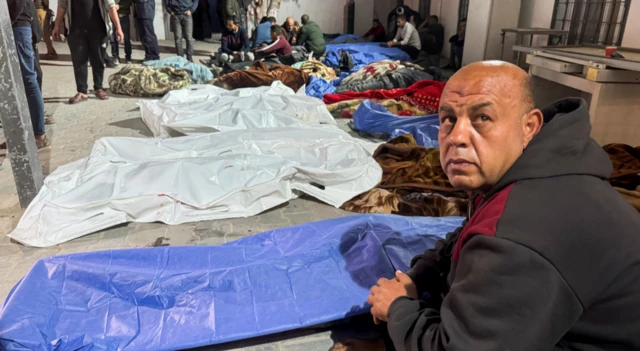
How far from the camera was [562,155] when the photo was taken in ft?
3.62

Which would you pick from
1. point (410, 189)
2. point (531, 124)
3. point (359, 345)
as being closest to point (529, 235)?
point (531, 124)

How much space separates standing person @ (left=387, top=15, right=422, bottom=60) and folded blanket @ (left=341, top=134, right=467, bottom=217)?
250 inches

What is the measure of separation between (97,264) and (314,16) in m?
14.0

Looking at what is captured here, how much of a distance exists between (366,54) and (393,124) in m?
4.57

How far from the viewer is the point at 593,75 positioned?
4.07 meters

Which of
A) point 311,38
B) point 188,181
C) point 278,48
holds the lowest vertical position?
point 188,181

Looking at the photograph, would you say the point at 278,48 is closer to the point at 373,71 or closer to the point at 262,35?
the point at 262,35

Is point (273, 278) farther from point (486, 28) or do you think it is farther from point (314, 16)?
point (314, 16)

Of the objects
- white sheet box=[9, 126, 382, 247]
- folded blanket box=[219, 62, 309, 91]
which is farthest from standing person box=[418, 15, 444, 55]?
white sheet box=[9, 126, 382, 247]

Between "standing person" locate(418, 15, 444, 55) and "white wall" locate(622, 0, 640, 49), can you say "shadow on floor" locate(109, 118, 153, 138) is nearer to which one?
"white wall" locate(622, 0, 640, 49)

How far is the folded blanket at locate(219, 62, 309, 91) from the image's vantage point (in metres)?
6.98

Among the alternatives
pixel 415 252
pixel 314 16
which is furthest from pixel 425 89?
pixel 314 16

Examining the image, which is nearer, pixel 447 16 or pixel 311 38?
pixel 311 38

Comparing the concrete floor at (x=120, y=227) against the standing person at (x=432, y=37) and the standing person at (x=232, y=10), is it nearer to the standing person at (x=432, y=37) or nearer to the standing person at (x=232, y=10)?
the standing person at (x=232, y=10)
